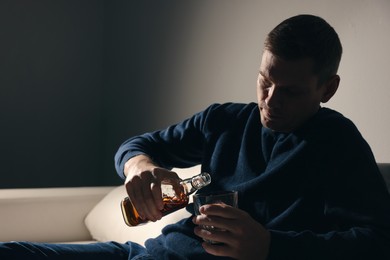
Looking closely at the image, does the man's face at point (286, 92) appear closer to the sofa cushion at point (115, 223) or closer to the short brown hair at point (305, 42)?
the short brown hair at point (305, 42)

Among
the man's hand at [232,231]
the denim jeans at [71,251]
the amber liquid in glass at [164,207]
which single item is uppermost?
the man's hand at [232,231]

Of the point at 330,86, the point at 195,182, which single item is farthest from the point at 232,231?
the point at 330,86

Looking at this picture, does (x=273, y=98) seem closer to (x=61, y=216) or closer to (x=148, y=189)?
(x=148, y=189)

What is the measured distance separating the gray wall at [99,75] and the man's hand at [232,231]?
1399 mm

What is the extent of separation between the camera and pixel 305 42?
140 centimetres

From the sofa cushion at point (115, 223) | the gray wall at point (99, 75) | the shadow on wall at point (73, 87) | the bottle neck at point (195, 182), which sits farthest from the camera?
the shadow on wall at point (73, 87)

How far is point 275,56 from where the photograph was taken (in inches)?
56.0

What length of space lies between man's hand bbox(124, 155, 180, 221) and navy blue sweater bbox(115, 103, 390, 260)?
0.48 feet

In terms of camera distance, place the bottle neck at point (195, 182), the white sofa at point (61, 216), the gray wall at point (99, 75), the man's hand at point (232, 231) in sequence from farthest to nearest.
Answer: the gray wall at point (99, 75) < the white sofa at point (61, 216) < the bottle neck at point (195, 182) < the man's hand at point (232, 231)

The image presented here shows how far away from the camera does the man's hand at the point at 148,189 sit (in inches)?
53.3

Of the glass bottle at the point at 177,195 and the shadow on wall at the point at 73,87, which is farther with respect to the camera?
the shadow on wall at the point at 73,87

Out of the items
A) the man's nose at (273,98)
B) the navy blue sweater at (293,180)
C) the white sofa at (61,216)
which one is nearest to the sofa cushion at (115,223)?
the white sofa at (61,216)

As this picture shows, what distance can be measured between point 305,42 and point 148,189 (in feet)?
1.47

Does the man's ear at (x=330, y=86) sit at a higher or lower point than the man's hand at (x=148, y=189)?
higher
